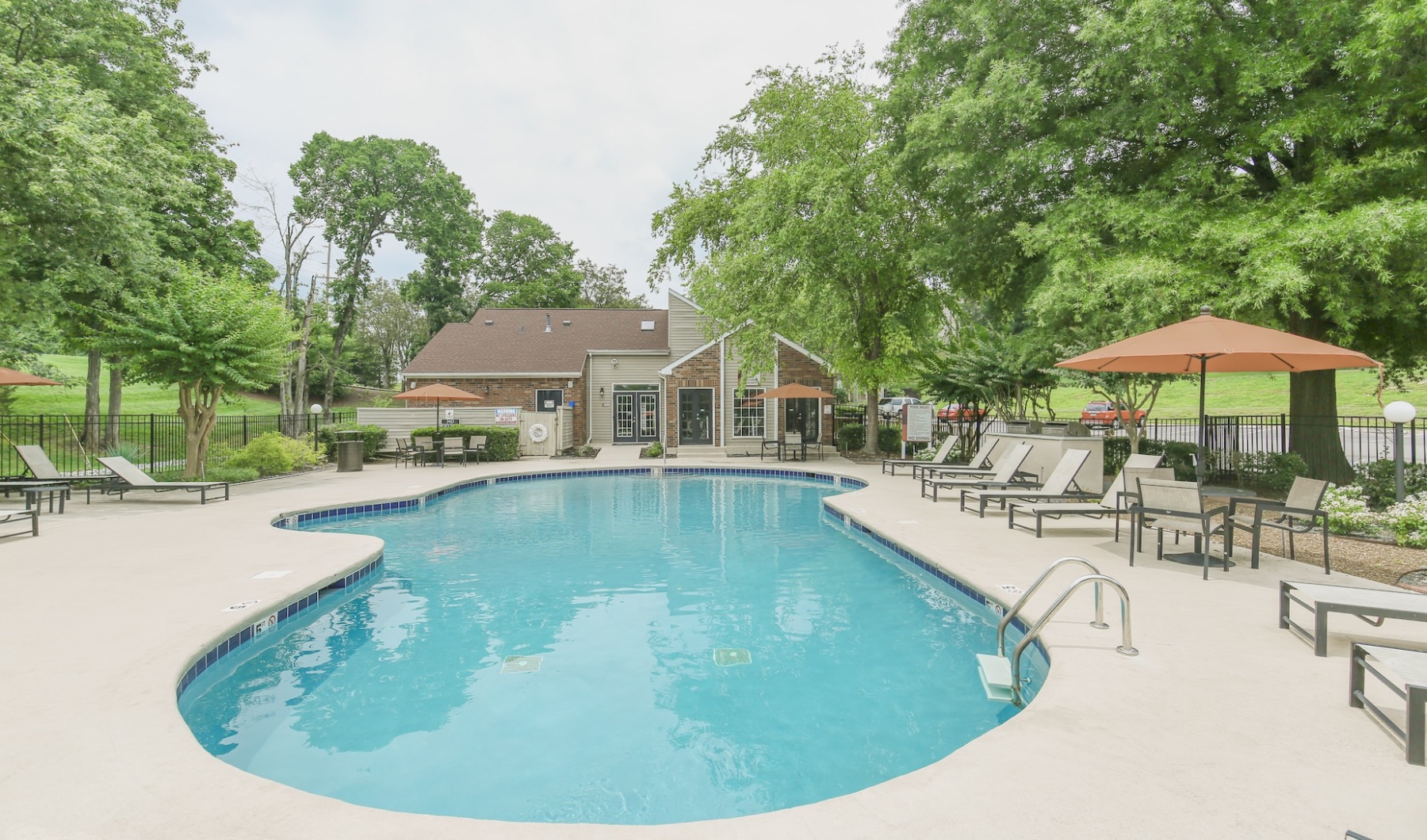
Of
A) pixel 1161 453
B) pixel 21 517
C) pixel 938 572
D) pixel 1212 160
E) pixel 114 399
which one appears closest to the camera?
pixel 938 572

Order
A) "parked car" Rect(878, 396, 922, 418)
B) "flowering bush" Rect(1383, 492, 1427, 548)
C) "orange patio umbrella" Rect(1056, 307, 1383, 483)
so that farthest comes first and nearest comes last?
"parked car" Rect(878, 396, 922, 418) → "flowering bush" Rect(1383, 492, 1427, 548) → "orange patio umbrella" Rect(1056, 307, 1383, 483)

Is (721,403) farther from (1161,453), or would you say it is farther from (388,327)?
(388,327)

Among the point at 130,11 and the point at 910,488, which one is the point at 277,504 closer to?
the point at 910,488

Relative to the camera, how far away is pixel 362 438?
1800 centimetres

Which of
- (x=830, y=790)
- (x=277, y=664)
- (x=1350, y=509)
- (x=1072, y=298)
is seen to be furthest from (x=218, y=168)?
(x=1350, y=509)

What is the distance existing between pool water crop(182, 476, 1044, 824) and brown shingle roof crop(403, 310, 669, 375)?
1658cm

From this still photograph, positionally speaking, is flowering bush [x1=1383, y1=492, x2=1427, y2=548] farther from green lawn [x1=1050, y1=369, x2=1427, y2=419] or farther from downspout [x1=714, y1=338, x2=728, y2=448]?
green lawn [x1=1050, y1=369, x2=1427, y2=419]

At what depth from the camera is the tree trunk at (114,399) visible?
47.4 ft

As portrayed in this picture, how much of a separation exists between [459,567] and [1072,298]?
376 inches

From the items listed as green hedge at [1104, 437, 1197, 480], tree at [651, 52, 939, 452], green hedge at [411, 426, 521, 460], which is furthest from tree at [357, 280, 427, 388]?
green hedge at [1104, 437, 1197, 480]

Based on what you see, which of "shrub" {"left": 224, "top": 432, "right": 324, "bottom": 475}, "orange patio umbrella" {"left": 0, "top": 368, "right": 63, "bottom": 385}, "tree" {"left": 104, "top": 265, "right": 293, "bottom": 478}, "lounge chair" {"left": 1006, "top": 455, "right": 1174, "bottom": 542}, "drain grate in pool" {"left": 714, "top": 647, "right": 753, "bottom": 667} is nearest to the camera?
"drain grate in pool" {"left": 714, "top": 647, "right": 753, "bottom": 667}

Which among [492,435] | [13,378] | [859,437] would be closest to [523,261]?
[492,435]

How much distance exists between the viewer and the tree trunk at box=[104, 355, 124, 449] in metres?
14.4

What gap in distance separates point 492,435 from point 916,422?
11.6 metres
